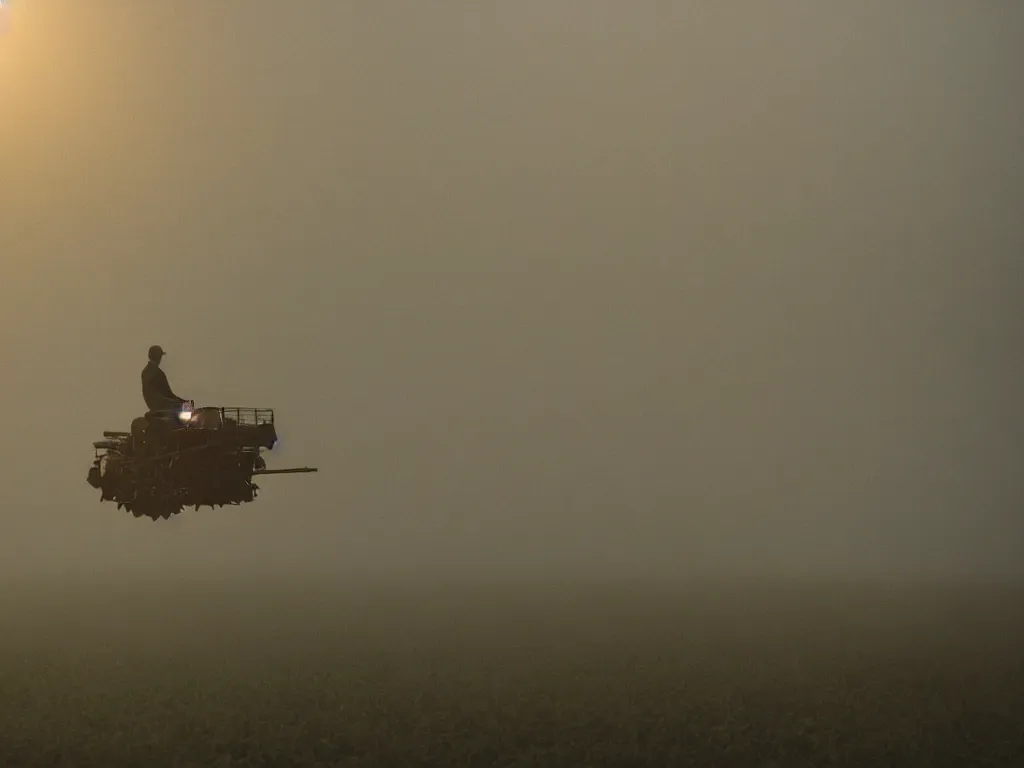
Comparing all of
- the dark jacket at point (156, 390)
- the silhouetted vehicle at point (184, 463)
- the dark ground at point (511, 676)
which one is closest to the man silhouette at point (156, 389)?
the dark jacket at point (156, 390)

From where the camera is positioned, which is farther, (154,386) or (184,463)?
(154,386)

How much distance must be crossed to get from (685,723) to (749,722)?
1224 millimetres

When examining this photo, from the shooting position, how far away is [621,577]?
25469mm

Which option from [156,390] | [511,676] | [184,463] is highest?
[156,390]

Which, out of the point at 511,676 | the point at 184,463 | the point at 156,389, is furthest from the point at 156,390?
the point at 511,676

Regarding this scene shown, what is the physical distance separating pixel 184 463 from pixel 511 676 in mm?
10235

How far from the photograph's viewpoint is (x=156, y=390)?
42.5 ft

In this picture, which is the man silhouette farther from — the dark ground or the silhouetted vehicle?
the dark ground

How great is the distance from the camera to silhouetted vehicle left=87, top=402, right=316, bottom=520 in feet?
39.1

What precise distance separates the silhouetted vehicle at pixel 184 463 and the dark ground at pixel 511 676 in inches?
248

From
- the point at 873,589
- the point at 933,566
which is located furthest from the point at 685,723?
the point at 933,566

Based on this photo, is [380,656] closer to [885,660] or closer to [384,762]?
[384,762]

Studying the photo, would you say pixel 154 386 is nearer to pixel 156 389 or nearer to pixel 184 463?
pixel 156 389

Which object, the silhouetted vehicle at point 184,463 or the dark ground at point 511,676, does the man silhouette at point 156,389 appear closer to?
the silhouetted vehicle at point 184,463
